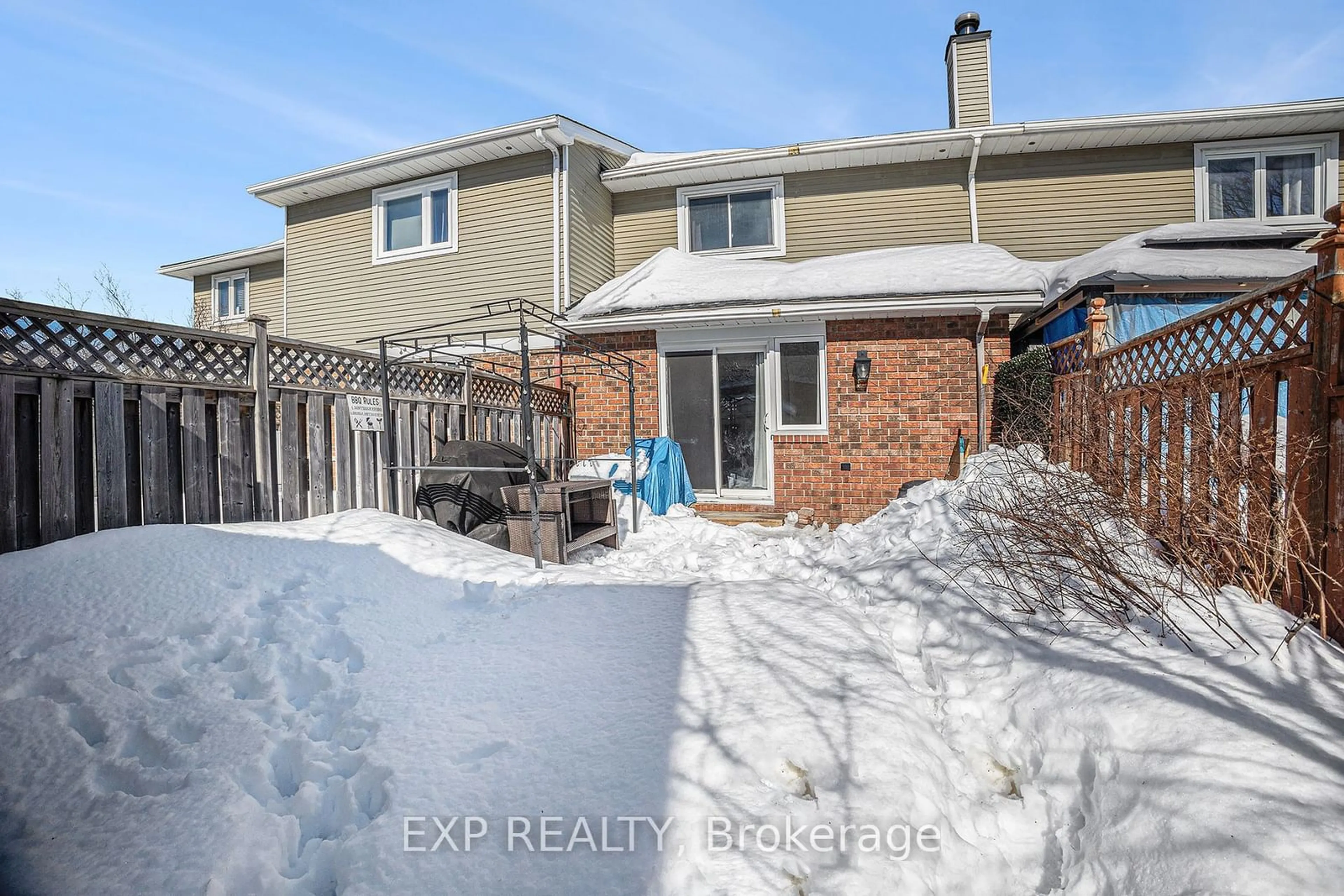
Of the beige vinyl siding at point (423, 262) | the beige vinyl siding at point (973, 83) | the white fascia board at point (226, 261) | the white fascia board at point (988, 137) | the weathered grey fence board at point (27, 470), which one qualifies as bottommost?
the weathered grey fence board at point (27, 470)

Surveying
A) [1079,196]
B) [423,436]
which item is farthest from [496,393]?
[1079,196]

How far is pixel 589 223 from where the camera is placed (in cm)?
1115

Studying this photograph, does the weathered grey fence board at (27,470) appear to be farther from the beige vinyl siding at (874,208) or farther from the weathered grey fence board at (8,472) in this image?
the beige vinyl siding at (874,208)

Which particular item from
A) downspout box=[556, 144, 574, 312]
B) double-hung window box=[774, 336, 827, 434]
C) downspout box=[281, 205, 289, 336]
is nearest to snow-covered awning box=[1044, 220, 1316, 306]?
double-hung window box=[774, 336, 827, 434]

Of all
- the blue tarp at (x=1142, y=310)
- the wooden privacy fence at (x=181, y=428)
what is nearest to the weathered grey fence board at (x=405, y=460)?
the wooden privacy fence at (x=181, y=428)

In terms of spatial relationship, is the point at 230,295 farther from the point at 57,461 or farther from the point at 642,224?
the point at 57,461

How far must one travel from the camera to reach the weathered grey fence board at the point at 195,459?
4336 mm

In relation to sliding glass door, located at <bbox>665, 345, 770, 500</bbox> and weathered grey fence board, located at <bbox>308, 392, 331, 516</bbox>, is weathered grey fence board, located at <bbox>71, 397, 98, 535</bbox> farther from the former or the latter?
sliding glass door, located at <bbox>665, 345, 770, 500</bbox>

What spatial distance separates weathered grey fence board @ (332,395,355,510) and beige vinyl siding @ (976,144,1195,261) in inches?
395

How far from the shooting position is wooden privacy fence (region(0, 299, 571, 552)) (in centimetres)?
353

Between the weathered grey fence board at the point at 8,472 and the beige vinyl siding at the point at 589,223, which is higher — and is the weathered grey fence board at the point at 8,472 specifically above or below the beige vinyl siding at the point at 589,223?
below

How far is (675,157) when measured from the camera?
36.8ft

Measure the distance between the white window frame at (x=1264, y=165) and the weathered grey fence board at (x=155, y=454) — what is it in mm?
13604

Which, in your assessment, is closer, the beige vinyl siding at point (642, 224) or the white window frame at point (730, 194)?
the white window frame at point (730, 194)
